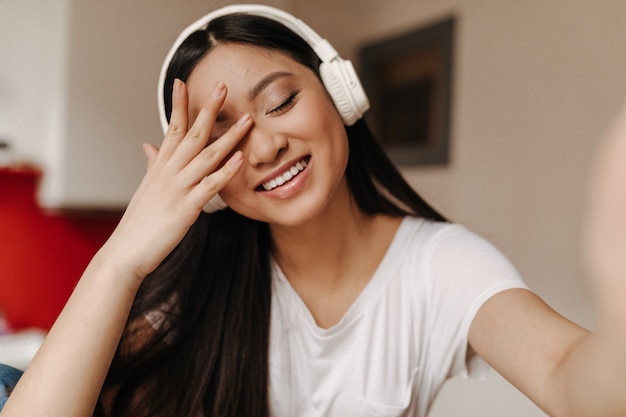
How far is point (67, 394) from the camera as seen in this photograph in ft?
2.64

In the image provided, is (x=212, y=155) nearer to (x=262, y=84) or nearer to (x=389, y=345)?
(x=262, y=84)

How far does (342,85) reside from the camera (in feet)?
3.34

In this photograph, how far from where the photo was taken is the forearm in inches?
31.4

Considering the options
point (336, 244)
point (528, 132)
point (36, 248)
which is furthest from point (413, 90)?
point (36, 248)

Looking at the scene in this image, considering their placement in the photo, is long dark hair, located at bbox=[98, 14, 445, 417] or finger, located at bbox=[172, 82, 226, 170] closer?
finger, located at bbox=[172, 82, 226, 170]

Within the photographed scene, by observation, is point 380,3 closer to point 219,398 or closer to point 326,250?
point 326,250

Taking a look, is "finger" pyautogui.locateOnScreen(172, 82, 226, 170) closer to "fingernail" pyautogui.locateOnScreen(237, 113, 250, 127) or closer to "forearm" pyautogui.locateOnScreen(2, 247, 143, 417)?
"fingernail" pyautogui.locateOnScreen(237, 113, 250, 127)

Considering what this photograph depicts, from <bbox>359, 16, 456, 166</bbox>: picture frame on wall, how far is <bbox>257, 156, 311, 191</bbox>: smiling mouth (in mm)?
1542

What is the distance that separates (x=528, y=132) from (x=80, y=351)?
69.2 inches

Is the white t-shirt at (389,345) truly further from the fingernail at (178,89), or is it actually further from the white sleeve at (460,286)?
the fingernail at (178,89)

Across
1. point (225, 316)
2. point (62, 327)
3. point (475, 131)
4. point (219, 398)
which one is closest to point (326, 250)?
point (225, 316)

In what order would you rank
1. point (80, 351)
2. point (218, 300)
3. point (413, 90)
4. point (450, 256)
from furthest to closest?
1. point (413, 90)
2. point (218, 300)
3. point (450, 256)
4. point (80, 351)

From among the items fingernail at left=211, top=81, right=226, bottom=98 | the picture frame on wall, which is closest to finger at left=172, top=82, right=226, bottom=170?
fingernail at left=211, top=81, right=226, bottom=98

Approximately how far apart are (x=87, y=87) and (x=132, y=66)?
194 millimetres
